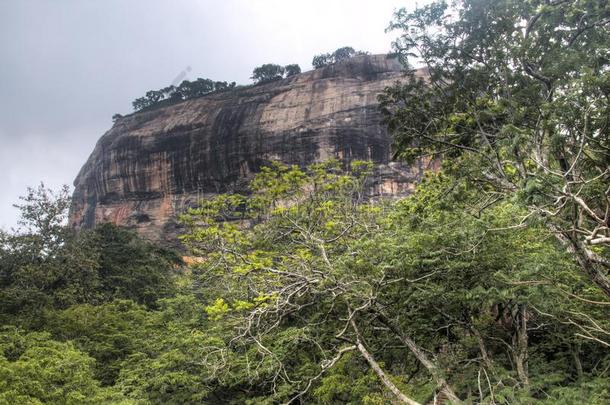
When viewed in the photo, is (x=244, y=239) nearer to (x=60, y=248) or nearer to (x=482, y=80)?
(x=482, y=80)

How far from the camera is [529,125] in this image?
6641 mm

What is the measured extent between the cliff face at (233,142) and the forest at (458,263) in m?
21.7

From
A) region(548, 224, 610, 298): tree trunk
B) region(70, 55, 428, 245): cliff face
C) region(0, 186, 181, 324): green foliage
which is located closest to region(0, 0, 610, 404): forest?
region(548, 224, 610, 298): tree trunk

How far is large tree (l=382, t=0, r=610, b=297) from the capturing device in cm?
540

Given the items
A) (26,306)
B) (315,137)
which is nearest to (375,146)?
(315,137)

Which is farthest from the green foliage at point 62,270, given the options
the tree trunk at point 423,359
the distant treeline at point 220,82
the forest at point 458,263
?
the distant treeline at point 220,82

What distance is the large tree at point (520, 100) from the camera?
5.40 meters

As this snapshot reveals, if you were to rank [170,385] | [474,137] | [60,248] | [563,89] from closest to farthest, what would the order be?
[563,89] → [474,137] → [170,385] → [60,248]

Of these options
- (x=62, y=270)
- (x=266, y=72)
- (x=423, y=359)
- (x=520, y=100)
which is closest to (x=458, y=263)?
(x=423, y=359)

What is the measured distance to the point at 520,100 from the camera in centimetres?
654

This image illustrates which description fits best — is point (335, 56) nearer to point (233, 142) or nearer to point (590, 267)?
point (233, 142)

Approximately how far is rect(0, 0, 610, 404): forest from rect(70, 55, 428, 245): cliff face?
71.2ft

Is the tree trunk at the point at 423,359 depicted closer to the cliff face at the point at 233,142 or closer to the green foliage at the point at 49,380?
the green foliage at the point at 49,380

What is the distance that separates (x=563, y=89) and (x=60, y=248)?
Result: 18.6m
